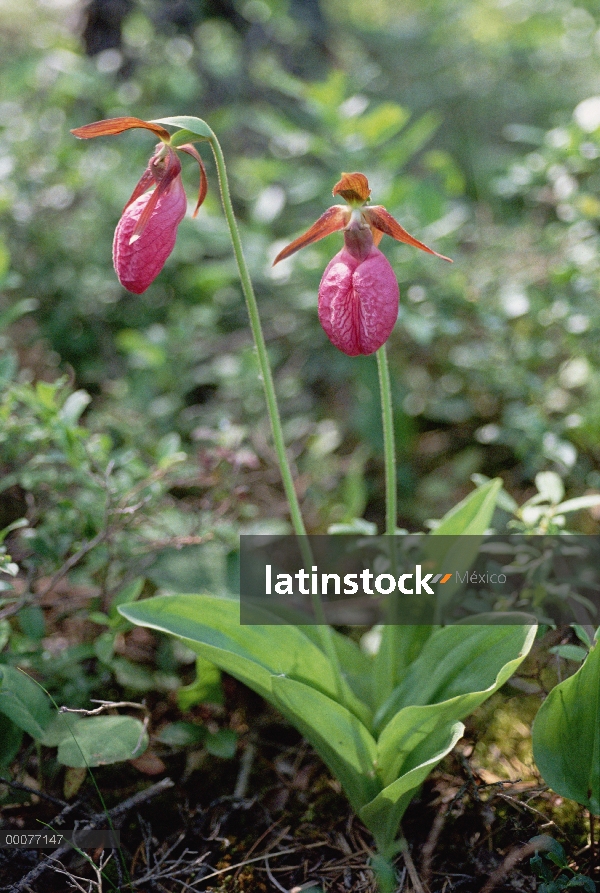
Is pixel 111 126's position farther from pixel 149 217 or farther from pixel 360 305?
pixel 360 305

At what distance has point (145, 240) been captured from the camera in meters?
1.00

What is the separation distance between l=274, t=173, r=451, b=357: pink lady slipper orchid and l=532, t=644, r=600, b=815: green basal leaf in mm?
650

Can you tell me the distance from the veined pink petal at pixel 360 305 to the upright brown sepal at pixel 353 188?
113 millimetres

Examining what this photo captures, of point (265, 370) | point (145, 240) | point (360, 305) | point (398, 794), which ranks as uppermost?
point (145, 240)

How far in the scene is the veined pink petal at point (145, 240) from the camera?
39.5 inches

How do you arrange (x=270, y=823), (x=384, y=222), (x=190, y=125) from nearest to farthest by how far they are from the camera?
(x=190, y=125) < (x=384, y=222) < (x=270, y=823)

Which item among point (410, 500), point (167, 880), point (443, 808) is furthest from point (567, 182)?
point (167, 880)

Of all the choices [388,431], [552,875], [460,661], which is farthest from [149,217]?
[552,875]

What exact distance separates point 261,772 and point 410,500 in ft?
3.55

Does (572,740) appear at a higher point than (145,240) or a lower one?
lower

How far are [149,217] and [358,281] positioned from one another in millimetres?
342

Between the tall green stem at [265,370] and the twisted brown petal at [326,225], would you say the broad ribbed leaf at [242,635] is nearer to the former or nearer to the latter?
the tall green stem at [265,370]

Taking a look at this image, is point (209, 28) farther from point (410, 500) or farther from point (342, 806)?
point (342, 806)

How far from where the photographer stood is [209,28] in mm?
3926
